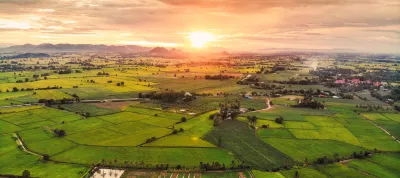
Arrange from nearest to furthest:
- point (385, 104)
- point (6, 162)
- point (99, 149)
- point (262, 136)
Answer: point (6, 162)
point (99, 149)
point (262, 136)
point (385, 104)

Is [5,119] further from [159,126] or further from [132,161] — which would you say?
[132,161]

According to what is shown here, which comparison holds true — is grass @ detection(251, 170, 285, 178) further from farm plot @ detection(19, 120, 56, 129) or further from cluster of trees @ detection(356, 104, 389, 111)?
cluster of trees @ detection(356, 104, 389, 111)

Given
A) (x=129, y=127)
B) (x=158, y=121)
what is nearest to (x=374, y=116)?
(x=158, y=121)

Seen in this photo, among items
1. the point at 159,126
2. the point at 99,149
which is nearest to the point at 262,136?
the point at 159,126

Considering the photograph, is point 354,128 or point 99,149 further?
Result: point 354,128

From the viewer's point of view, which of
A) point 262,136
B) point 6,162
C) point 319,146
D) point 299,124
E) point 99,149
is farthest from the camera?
point 299,124

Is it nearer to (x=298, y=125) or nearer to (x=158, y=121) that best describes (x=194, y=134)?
(x=158, y=121)

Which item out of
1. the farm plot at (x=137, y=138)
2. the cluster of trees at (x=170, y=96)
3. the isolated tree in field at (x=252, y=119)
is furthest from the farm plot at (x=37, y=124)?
the isolated tree in field at (x=252, y=119)
